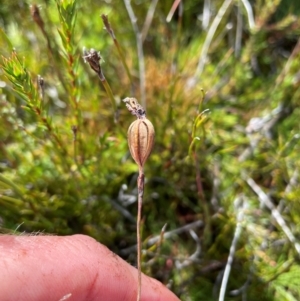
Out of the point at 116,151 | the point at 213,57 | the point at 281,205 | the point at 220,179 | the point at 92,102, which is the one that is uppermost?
the point at 213,57

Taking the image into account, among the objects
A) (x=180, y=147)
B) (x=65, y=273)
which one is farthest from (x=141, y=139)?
(x=180, y=147)

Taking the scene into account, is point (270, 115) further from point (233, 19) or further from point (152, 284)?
point (152, 284)

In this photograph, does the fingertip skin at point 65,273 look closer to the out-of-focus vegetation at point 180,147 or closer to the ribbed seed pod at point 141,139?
the out-of-focus vegetation at point 180,147

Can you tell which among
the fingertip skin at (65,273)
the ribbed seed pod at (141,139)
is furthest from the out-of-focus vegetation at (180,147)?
the ribbed seed pod at (141,139)

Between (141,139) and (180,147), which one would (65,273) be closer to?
(141,139)

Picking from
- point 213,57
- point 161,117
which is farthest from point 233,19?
point 161,117

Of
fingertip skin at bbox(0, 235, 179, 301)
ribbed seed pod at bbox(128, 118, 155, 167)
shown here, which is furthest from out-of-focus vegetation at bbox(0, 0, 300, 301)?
ribbed seed pod at bbox(128, 118, 155, 167)
